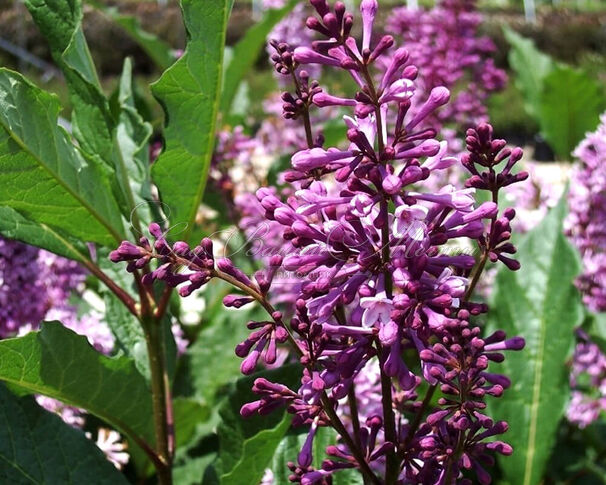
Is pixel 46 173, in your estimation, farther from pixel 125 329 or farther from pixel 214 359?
pixel 214 359

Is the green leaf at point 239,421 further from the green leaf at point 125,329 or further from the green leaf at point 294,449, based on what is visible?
the green leaf at point 125,329

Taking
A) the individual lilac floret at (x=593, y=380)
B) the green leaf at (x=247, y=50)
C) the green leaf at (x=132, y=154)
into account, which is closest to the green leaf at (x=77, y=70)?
the green leaf at (x=132, y=154)

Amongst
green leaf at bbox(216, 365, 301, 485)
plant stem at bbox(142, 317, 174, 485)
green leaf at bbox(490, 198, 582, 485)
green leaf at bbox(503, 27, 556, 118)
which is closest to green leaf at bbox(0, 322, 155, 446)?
plant stem at bbox(142, 317, 174, 485)

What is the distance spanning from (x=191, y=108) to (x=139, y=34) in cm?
149

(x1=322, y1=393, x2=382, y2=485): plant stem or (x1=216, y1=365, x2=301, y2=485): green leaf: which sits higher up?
(x1=216, y1=365, x2=301, y2=485): green leaf

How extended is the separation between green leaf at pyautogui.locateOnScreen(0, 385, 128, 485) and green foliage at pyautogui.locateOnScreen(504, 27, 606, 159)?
7.62 feet

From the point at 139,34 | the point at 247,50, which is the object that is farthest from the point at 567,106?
the point at 139,34

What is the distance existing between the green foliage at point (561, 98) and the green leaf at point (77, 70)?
2064 mm

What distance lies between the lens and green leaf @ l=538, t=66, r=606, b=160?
3275 mm

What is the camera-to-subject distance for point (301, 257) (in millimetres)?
1060

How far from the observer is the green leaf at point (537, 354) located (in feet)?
6.47

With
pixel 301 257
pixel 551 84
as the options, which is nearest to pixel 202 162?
pixel 301 257

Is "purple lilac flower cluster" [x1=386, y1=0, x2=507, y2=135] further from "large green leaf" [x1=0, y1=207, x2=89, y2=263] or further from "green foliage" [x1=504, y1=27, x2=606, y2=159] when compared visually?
"large green leaf" [x1=0, y1=207, x2=89, y2=263]

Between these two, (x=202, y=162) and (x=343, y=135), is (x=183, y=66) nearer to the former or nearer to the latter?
(x=202, y=162)
